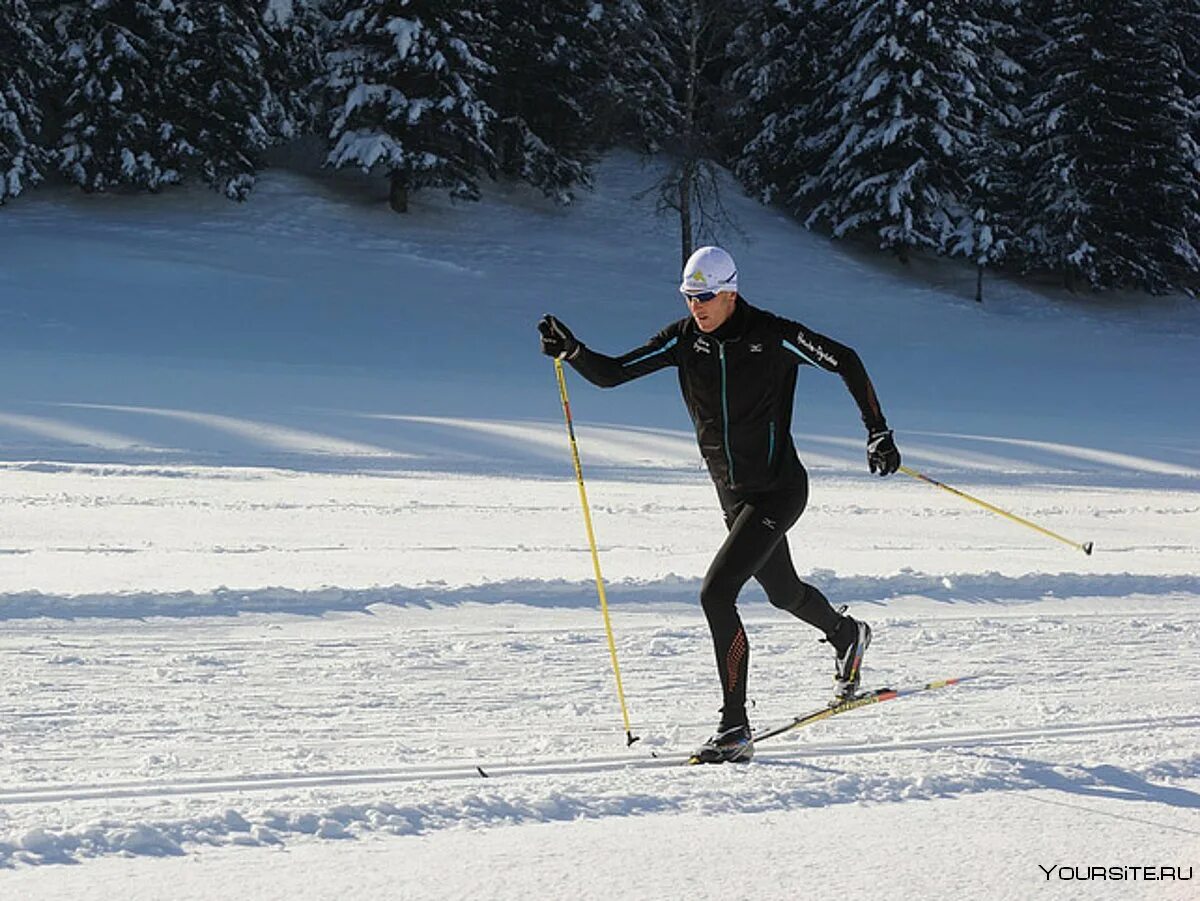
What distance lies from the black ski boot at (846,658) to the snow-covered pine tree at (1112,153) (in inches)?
1110

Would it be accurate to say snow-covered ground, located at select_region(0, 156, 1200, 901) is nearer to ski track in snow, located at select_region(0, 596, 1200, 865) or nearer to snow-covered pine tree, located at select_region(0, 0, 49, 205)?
ski track in snow, located at select_region(0, 596, 1200, 865)

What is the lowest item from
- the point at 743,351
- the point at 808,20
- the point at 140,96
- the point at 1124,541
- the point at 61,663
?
the point at 61,663

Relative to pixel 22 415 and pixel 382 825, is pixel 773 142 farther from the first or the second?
pixel 382 825

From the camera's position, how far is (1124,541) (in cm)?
1033

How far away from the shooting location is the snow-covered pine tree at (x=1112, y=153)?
103 feet

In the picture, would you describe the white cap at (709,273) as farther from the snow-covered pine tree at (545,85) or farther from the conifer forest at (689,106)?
the snow-covered pine tree at (545,85)

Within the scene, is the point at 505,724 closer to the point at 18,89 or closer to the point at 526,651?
the point at 526,651

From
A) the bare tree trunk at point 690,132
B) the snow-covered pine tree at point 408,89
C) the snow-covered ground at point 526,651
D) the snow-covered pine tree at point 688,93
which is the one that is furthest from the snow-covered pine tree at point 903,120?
the snow-covered ground at point 526,651

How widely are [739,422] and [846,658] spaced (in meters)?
1.23

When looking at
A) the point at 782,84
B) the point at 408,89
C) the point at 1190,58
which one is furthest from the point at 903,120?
the point at 408,89

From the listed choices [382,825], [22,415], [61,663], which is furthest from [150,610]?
[22,415]

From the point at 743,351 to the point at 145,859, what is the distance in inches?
103

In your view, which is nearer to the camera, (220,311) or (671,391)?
(671,391)

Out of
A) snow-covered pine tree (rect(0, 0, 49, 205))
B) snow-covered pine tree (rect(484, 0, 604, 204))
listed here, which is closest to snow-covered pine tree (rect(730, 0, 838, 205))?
snow-covered pine tree (rect(484, 0, 604, 204))
